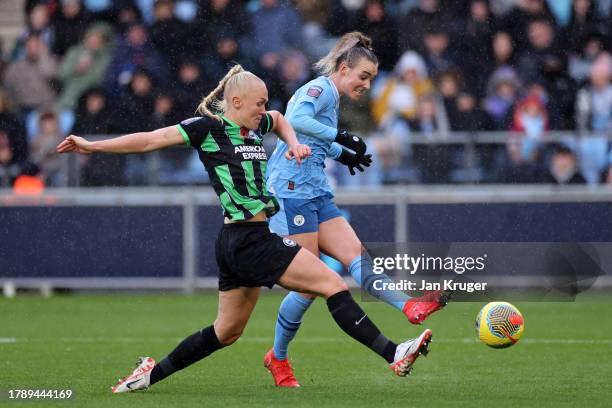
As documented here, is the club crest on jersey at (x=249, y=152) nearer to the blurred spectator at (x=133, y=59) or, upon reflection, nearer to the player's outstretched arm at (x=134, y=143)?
the player's outstretched arm at (x=134, y=143)

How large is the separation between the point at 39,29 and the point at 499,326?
411 inches

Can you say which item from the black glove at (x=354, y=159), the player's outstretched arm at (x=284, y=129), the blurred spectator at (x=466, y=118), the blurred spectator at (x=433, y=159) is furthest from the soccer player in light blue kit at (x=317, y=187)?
the blurred spectator at (x=466, y=118)

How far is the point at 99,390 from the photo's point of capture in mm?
7285

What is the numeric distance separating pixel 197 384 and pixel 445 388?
1.47 metres

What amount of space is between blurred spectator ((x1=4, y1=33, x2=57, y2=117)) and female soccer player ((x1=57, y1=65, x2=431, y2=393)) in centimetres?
956

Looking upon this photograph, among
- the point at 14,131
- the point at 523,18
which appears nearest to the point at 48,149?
the point at 14,131

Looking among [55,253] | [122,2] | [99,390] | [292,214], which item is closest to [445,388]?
[292,214]

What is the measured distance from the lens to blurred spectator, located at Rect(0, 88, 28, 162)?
15.1 metres

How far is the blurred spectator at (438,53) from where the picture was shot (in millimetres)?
15414

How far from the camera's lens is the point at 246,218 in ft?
22.5

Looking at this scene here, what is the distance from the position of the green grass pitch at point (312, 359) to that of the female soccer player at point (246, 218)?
0.45m

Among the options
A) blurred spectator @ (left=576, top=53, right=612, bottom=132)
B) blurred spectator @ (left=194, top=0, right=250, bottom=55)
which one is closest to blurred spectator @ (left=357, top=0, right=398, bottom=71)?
blurred spectator @ (left=194, top=0, right=250, bottom=55)

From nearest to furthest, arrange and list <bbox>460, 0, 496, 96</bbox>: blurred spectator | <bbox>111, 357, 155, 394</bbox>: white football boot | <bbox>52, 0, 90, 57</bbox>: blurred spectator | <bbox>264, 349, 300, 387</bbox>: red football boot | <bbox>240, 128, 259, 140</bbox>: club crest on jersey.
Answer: <bbox>240, 128, 259, 140</bbox>: club crest on jersey → <bbox>111, 357, 155, 394</bbox>: white football boot → <bbox>264, 349, 300, 387</bbox>: red football boot → <bbox>460, 0, 496, 96</bbox>: blurred spectator → <bbox>52, 0, 90, 57</bbox>: blurred spectator

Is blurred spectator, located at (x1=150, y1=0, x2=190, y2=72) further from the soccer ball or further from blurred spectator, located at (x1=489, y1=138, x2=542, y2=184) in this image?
the soccer ball
